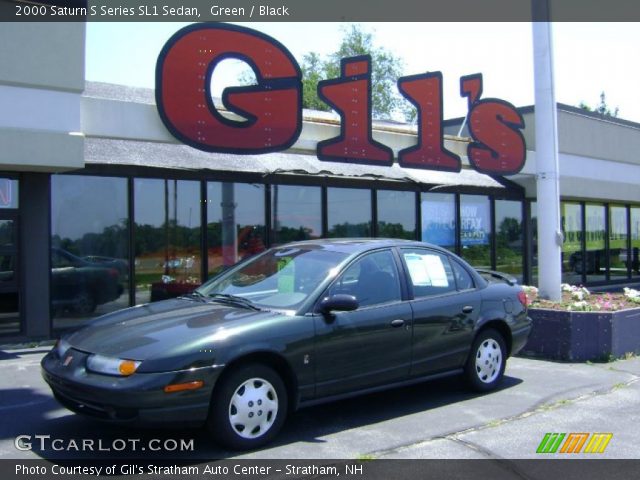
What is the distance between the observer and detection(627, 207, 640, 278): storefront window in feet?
66.7

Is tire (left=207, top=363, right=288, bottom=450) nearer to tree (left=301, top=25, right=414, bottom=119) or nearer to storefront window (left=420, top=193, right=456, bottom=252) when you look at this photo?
storefront window (left=420, top=193, right=456, bottom=252)

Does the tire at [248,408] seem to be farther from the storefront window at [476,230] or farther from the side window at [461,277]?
the storefront window at [476,230]

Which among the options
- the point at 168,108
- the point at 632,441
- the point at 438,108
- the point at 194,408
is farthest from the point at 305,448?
the point at 438,108

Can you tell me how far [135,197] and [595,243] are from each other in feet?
44.9

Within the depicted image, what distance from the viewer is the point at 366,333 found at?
218 inches

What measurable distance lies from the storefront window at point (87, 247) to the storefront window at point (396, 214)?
5.39 meters

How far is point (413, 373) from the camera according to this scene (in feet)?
19.5

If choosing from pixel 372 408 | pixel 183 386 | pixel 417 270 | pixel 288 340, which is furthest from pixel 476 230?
pixel 183 386

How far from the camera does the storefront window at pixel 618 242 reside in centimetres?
1950

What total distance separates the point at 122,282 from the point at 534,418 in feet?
22.2

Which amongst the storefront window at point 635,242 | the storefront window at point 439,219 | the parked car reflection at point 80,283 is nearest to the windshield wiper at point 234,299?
the parked car reflection at point 80,283

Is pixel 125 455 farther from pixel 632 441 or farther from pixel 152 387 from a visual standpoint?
pixel 632 441

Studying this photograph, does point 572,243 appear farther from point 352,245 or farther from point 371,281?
point 371,281

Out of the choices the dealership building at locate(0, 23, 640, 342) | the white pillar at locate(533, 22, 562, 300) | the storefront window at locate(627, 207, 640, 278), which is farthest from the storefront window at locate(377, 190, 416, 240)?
the storefront window at locate(627, 207, 640, 278)
